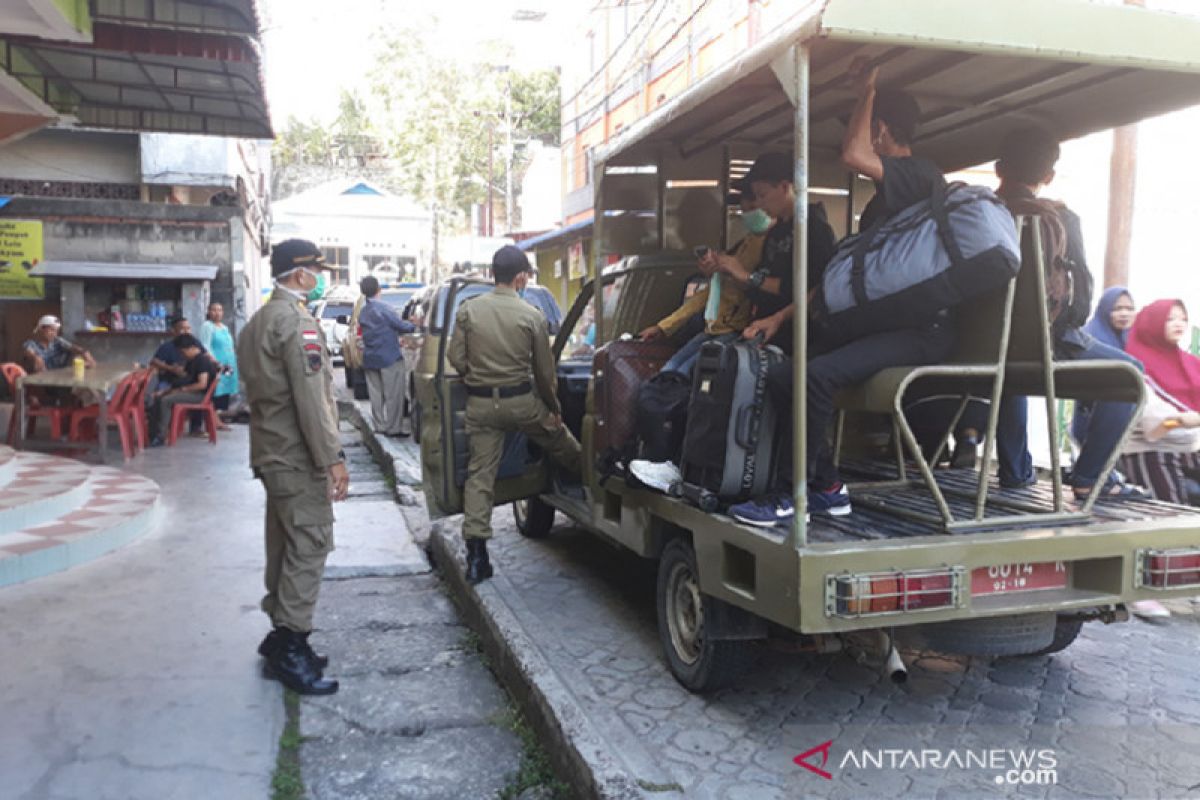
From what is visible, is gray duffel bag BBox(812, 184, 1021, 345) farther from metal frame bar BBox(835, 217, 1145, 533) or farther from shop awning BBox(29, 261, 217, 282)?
shop awning BBox(29, 261, 217, 282)

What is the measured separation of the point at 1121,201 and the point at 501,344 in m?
5.52

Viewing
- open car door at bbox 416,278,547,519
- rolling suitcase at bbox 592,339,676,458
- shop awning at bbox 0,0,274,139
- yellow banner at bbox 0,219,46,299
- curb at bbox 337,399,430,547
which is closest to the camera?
rolling suitcase at bbox 592,339,676,458

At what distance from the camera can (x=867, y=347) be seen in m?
3.46

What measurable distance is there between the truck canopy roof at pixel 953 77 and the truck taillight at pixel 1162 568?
5.61ft

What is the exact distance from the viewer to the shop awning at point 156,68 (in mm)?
6316

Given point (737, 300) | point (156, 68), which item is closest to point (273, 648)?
point (737, 300)

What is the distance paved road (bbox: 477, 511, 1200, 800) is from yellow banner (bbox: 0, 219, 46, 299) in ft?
42.4

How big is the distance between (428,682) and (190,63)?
5.64m

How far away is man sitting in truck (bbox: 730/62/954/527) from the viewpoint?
11.1 ft

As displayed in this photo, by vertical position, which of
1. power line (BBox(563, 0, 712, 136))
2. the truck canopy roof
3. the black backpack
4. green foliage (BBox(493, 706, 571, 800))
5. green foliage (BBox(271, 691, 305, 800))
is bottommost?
green foliage (BBox(493, 706, 571, 800))

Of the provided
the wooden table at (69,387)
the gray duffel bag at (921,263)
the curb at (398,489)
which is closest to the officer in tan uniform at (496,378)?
the curb at (398,489)

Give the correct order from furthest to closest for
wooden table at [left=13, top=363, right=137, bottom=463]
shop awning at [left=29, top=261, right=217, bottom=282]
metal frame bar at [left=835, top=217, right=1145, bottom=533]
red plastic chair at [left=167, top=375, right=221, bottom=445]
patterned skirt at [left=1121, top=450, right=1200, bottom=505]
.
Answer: shop awning at [left=29, top=261, right=217, bottom=282] → red plastic chair at [left=167, top=375, right=221, bottom=445] → wooden table at [left=13, top=363, right=137, bottom=463] → patterned skirt at [left=1121, top=450, right=1200, bottom=505] → metal frame bar at [left=835, top=217, right=1145, bottom=533]

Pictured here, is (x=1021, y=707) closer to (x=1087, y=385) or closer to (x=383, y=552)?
(x=1087, y=385)

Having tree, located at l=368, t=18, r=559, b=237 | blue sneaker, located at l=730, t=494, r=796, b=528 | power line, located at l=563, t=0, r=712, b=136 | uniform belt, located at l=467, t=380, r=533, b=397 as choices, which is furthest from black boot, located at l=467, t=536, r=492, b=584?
tree, located at l=368, t=18, r=559, b=237
